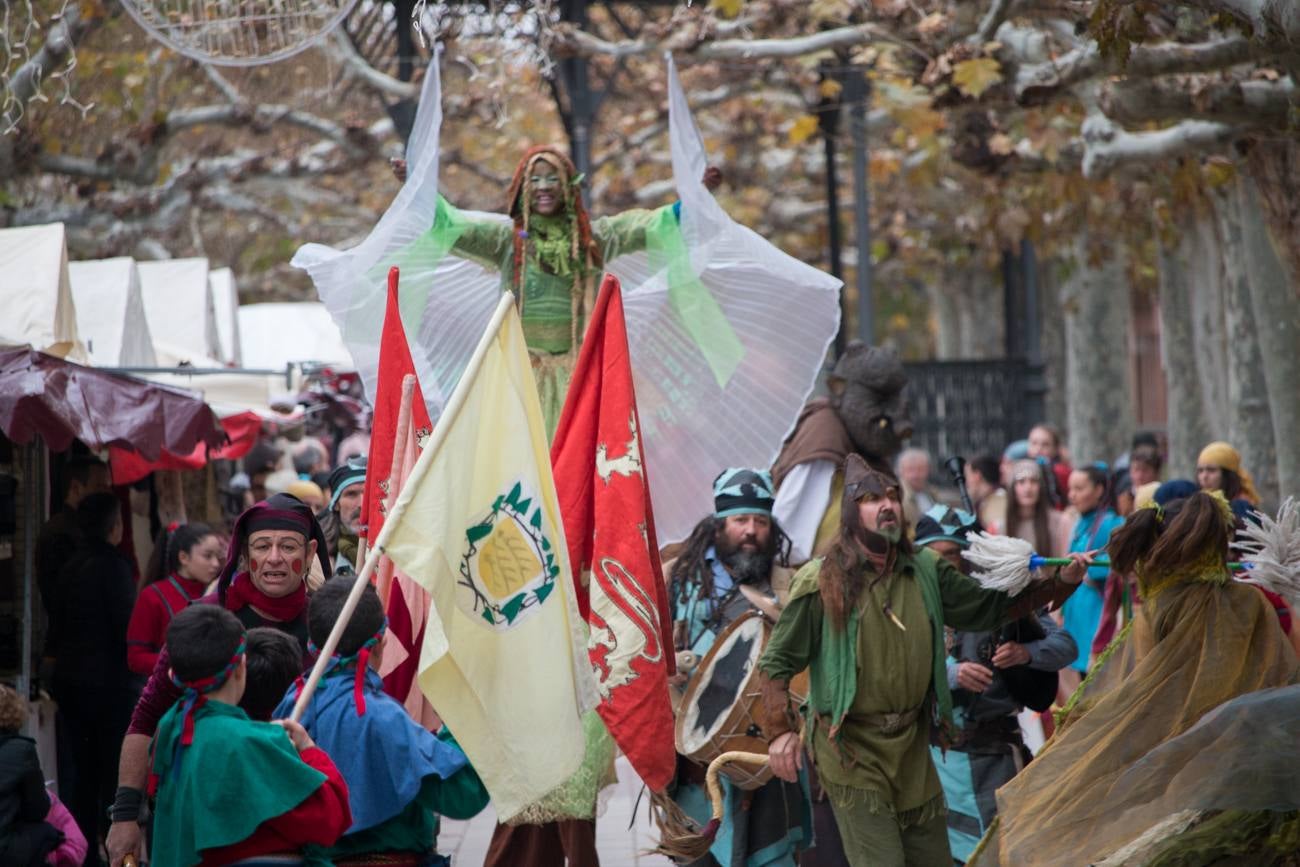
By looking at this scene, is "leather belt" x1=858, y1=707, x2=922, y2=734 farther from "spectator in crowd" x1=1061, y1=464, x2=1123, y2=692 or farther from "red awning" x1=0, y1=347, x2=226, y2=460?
"red awning" x1=0, y1=347, x2=226, y2=460

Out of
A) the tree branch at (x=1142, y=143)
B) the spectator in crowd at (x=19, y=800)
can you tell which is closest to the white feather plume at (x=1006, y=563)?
the spectator in crowd at (x=19, y=800)

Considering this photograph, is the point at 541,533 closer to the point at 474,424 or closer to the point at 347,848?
the point at 474,424

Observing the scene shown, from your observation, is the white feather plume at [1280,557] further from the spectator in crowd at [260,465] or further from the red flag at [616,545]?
the spectator in crowd at [260,465]

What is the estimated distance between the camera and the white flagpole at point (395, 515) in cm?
475

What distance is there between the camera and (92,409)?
28.1 feet

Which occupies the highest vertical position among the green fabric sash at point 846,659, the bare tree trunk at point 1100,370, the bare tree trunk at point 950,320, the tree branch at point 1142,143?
the tree branch at point 1142,143

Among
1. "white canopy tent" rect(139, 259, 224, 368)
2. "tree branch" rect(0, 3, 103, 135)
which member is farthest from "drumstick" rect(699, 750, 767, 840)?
"white canopy tent" rect(139, 259, 224, 368)

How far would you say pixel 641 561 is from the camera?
20.5ft

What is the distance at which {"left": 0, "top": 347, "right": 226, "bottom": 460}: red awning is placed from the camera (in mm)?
8094

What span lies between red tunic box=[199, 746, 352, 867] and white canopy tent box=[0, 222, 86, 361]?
5.08 metres

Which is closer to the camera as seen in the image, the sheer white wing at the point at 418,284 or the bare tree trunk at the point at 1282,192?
the sheer white wing at the point at 418,284

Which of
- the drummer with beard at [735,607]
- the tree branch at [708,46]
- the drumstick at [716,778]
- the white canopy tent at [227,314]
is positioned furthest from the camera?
the white canopy tent at [227,314]

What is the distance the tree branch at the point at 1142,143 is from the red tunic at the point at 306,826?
7.12 meters

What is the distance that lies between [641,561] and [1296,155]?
5364 millimetres
